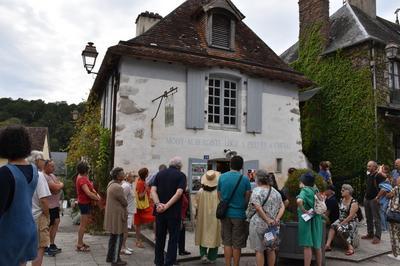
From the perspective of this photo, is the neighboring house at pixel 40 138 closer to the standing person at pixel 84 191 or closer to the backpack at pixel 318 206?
the standing person at pixel 84 191

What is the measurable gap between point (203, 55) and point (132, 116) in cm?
296

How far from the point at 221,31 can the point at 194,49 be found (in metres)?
1.61

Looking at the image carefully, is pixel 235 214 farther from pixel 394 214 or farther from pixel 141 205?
pixel 394 214

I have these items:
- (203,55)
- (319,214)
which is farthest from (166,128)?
(319,214)

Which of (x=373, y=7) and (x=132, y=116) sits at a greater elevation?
(x=373, y=7)

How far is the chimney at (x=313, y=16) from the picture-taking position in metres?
16.7

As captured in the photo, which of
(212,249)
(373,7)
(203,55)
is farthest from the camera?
(373,7)

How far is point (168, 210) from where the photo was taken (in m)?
5.79

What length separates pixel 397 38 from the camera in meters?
17.6

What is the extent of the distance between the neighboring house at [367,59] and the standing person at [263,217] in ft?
34.9

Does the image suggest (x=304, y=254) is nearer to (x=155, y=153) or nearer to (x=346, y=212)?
(x=346, y=212)

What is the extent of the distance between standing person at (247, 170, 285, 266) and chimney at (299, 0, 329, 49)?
13.1 meters

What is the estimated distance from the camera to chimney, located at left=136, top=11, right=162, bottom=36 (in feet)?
50.8

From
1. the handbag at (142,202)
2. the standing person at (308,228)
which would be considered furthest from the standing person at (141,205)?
the standing person at (308,228)
